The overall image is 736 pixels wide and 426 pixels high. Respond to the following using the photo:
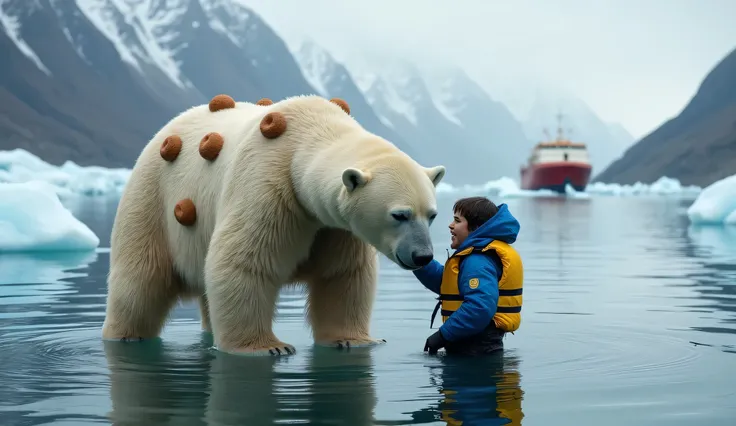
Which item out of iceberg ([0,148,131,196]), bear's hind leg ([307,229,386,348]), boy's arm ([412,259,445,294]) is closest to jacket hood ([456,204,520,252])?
boy's arm ([412,259,445,294])

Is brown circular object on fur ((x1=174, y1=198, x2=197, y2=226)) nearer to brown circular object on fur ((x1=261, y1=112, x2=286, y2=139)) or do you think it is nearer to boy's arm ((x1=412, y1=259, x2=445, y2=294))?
brown circular object on fur ((x1=261, y1=112, x2=286, y2=139))

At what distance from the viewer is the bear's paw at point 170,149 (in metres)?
6.94

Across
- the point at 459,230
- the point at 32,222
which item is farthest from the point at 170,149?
the point at 32,222

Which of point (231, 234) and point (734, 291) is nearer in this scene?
point (231, 234)

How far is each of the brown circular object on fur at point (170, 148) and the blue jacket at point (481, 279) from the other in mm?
2207

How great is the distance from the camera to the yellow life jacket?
18.6 ft

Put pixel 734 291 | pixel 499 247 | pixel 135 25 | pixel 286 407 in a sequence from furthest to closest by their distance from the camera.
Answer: pixel 135 25
pixel 734 291
pixel 499 247
pixel 286 407

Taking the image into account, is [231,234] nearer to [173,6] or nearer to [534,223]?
[534,223]

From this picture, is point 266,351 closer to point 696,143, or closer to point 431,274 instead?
point 431,274

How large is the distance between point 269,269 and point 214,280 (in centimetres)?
33

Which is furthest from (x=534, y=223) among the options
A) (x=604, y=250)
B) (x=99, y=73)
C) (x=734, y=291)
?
(x=99, y=73)

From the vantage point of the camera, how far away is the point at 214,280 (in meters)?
6.03

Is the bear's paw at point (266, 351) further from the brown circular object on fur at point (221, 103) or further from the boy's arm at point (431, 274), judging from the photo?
the brown circular object on fur at point (221, 103)

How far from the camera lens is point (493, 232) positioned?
5742 mm
